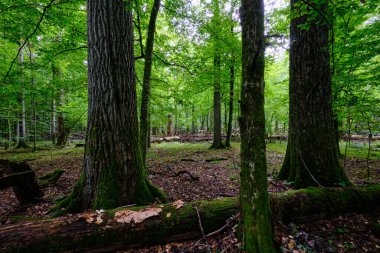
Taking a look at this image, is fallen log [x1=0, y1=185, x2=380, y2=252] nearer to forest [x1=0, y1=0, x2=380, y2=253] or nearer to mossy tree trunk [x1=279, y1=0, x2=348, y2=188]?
forest [x1=0, y1=0, x2=380, y2=253]

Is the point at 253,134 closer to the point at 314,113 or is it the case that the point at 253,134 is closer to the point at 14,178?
the point at 314,113

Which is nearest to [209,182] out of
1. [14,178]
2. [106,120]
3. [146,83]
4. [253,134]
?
[106,120]

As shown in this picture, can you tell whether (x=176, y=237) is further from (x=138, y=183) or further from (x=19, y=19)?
(x=19, y=19)

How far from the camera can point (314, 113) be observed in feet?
13.6

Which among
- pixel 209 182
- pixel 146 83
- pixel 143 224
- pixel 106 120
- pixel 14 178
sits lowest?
pixel 209 182

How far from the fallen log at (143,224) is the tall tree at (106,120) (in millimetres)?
787

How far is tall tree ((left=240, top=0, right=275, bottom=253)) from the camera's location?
78.5 inches

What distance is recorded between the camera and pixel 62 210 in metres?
3.34

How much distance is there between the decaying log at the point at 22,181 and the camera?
161 inches

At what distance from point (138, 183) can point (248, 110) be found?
102 inches

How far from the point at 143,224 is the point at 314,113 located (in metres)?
3.99

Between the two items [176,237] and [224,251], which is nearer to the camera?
[224,251]

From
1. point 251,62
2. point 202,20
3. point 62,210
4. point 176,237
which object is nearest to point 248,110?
point 251,62

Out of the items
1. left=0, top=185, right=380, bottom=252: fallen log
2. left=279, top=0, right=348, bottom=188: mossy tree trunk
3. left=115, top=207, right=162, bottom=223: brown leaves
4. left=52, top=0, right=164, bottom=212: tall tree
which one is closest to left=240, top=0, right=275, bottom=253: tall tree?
left=0, top=185, right=380, bottom=252: fallen log
